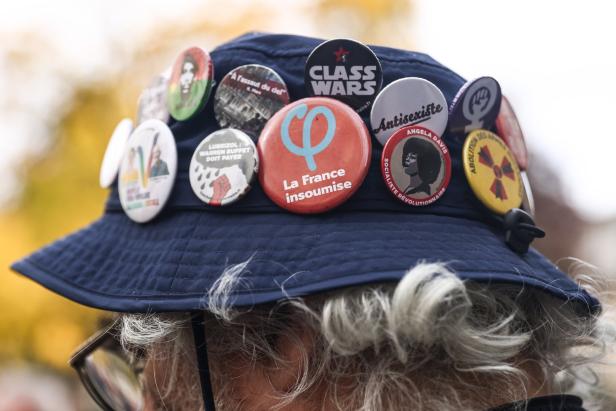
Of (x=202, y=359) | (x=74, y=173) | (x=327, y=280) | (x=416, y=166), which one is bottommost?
(x=74, y=173)

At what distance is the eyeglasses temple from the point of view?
1.16 m

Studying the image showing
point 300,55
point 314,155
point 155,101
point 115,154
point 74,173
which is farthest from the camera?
point 74,173

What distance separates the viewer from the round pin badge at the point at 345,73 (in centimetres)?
112

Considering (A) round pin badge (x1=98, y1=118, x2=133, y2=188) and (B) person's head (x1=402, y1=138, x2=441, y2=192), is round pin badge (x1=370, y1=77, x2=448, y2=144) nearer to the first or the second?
(B) person's head (x1=402, y1=138, x2=441, y2=192)

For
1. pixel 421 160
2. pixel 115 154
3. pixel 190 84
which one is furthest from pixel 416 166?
pixel 115 154

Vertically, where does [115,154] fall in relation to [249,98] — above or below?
below

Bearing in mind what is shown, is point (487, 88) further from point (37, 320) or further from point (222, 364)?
point (37, 320)

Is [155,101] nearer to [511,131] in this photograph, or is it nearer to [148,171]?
[148,171]

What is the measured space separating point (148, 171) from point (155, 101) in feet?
0.61

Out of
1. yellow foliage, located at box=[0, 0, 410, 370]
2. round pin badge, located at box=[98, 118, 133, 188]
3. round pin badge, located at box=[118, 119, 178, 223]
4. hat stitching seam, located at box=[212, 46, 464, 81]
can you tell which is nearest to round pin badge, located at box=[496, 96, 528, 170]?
hat stitching seam, located at box=[212, 46, 464, 81]

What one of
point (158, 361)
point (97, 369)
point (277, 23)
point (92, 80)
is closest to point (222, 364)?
point (158, 361)

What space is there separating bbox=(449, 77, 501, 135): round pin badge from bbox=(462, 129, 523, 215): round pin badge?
0.06 ft

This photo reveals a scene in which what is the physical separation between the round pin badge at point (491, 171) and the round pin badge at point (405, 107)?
0.09 meters

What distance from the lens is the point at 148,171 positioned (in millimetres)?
1260
